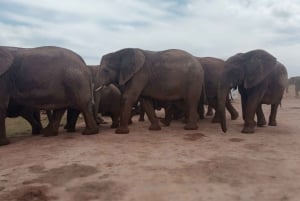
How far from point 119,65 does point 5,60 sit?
3089 mm

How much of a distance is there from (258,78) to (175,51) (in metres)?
2.61

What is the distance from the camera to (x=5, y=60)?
10852 millimetres

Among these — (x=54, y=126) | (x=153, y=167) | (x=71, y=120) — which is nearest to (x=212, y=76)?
(x=71, y=120)

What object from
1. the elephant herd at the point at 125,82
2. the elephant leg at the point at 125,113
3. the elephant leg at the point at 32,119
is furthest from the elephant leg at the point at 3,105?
the elephant leg at the point at 125,113

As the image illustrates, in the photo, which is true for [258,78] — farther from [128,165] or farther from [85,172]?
[85,172]

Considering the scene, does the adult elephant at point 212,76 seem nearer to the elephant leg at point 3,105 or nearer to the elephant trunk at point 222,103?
the elephant trunk at point 222,103

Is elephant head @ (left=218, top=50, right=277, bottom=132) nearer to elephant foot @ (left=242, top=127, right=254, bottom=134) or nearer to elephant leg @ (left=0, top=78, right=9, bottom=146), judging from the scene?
elephant foot @ (left=242, top=127, right=254, bottom=134)

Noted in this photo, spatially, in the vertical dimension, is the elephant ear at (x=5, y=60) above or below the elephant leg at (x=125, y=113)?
above

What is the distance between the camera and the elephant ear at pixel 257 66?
38.4 feet

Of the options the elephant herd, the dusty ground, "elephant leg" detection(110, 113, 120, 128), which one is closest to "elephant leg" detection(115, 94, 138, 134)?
the elephant herd

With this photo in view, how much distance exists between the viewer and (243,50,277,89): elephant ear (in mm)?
11695

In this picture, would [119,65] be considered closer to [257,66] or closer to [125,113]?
[125,113]

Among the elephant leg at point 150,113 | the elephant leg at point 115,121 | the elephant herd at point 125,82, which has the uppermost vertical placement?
the elephant herd at point 125,82

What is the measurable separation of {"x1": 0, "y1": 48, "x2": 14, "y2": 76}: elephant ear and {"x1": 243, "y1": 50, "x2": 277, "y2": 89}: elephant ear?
19.9ft
